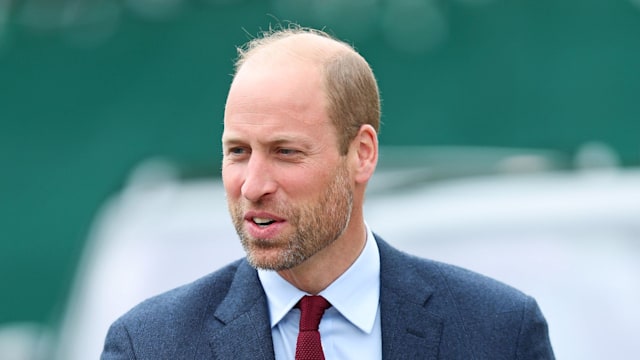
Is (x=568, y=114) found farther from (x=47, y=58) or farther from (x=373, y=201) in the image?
(x=373, y=201)

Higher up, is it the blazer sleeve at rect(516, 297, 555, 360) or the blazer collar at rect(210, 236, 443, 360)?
the blazer collar at rect(210, 236, 443, 360)

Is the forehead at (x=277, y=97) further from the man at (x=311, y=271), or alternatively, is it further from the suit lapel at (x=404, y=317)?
the suit lapel at (x=404, y=317)

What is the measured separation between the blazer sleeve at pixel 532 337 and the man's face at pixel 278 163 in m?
0.55

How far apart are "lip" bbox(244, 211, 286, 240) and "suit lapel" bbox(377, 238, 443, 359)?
0.40 meters

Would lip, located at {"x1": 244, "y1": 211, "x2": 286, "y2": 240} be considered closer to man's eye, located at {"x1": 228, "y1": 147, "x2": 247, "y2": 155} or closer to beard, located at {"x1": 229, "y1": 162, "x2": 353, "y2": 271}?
beard, located at {"x1": 229, "y1": 162, "x2": 353, "y2": 271}

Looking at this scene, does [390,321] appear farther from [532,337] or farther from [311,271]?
[532,337]

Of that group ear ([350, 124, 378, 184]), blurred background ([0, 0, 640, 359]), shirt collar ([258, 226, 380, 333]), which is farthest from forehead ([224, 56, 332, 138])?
blurred background ([0, 0, 640, 359])

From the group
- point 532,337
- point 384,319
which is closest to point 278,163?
point 384,319

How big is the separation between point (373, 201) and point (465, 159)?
4.69ft

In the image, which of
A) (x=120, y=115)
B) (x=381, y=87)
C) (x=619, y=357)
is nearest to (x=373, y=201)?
(x=619, y=357)

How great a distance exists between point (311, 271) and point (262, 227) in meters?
0.25

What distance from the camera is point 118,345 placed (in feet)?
12.0

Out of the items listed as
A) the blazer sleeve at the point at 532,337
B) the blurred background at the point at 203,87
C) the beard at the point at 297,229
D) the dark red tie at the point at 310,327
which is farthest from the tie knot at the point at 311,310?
the blurred background at the point at 203,87

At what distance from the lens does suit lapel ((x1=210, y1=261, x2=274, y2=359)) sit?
3.58 metres
